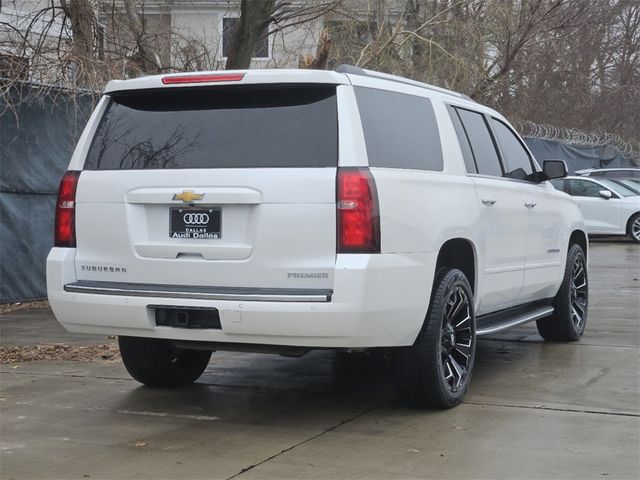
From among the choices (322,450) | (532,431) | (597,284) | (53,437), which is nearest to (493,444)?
(532,431)

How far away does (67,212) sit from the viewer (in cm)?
644

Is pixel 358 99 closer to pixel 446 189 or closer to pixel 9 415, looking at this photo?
pixel 446 189

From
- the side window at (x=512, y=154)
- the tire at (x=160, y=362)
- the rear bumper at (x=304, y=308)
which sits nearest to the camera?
the rear bumper at (x=304, y=308)

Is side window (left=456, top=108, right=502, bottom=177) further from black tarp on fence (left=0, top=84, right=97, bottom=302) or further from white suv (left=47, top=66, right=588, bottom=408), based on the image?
black tarp on fence (left=0, top=84, right=97, bottom=302)

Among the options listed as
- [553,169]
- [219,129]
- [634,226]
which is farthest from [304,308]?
[634,226]

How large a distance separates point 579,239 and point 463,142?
2653 millimetres

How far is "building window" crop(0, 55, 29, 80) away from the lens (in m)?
10.7

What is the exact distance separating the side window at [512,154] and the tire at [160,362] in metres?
2.65

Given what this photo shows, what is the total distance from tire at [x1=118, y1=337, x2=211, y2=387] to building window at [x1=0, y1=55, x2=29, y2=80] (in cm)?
445

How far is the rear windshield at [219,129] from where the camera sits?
6008mm

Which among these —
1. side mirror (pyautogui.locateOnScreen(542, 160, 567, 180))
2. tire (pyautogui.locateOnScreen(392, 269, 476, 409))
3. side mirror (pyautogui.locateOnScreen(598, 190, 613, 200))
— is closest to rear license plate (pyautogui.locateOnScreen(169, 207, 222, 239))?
tire (pyautogui.locateOnScreen(392, 269, 476, 409))

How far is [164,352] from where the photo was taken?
7.25 meters

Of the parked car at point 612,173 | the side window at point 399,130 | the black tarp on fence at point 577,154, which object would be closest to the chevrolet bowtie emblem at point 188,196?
the side window at point 399,130

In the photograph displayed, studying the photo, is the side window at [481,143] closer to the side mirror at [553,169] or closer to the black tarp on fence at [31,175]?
the side mirror at [553,169]
